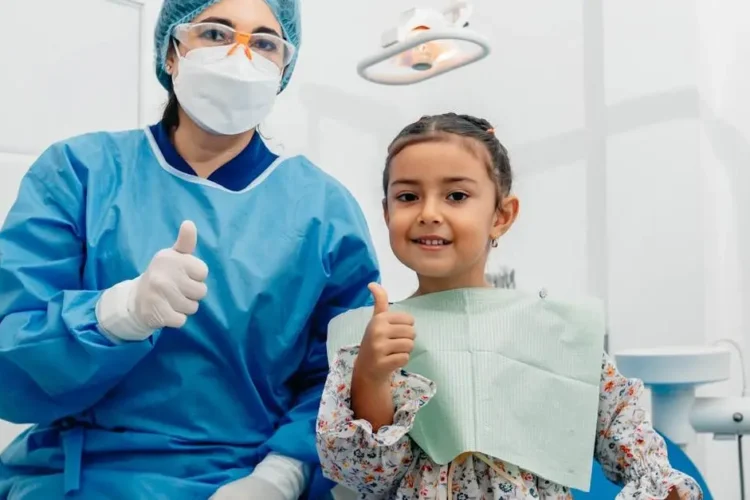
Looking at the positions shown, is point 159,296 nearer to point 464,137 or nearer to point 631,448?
point 464,137

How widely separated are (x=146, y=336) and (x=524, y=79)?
2.04 metres

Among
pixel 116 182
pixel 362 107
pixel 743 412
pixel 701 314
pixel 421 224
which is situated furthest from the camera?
pixel 362 107

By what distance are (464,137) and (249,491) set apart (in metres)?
0.61

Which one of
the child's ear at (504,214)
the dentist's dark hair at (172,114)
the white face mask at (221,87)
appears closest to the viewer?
the child's ear at (504,214)

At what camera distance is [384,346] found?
0.93 metres

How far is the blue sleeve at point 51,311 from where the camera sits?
42.0 inches

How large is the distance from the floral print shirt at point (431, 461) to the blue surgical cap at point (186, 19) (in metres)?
0.69

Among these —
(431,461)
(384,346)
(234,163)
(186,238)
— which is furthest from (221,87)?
(431,461)

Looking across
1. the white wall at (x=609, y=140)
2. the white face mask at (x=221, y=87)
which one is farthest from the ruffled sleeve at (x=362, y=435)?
the white wall at (x=609, y=140)

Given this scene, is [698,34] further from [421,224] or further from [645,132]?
[421,224]

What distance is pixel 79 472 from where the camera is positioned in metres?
1.14

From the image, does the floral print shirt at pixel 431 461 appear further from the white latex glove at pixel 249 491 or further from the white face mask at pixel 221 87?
the white face mask at pixel 221 87

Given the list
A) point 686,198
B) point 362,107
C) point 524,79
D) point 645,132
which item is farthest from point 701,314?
point 362,107

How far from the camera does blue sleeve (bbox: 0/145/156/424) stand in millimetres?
1066
